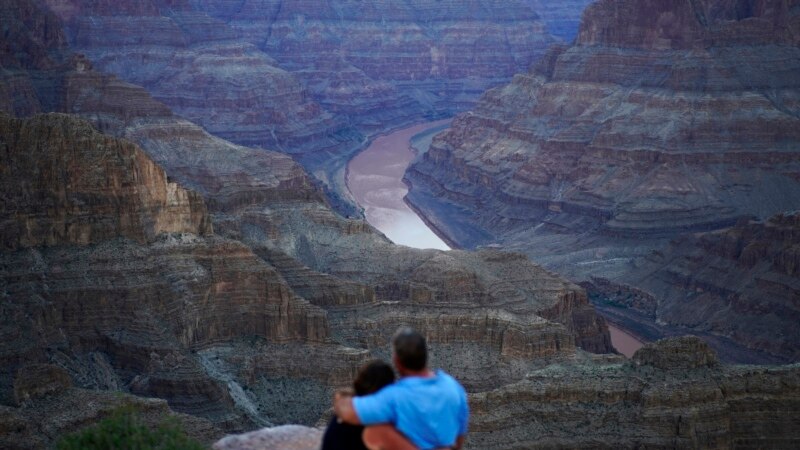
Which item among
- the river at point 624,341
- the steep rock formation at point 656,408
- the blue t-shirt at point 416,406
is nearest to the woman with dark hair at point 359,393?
the blue t-shirt at point 416,406

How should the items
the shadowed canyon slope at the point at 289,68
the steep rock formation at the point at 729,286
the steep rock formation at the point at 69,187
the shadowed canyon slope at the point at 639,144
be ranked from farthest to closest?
→ 1. the shadowed canyon slope at the point at 289,68
2. the shadowed canyon slope at the point at 639,144
3. the steep rock formation at the point at 729,286
4. the steep rock formation at the point at 69,187

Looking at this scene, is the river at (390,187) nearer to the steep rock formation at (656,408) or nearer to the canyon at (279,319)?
the canyon at (279,319)

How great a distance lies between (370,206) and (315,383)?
7023cm

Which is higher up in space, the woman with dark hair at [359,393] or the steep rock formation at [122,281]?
the woman with dark hair at [359,393]

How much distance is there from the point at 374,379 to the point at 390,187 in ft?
378

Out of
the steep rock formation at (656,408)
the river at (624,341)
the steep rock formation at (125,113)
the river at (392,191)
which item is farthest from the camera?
the river at (392,191)

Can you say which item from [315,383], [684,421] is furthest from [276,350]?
[684,421]

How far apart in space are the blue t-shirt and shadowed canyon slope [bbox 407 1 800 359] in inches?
2833

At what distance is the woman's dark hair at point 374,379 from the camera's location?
70.6 feet

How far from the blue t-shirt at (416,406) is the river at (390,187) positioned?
84.8 meters

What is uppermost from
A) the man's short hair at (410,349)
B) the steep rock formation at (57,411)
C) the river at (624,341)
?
the man's short hair at (410,349)

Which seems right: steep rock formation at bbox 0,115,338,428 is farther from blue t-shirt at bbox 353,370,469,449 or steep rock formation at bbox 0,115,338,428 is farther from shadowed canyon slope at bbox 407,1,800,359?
shadowed canyon slope at bbox 407,1,800,359

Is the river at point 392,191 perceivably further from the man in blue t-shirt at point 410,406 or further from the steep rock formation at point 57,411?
the man in blue t-shirt at point 410,406

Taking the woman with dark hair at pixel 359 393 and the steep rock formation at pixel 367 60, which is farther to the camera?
the steep rock formation at pixel 367 60
